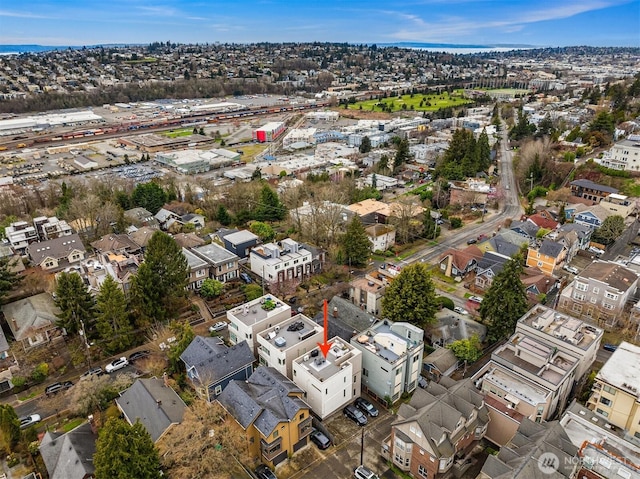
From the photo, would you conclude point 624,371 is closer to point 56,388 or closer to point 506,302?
point 506,302

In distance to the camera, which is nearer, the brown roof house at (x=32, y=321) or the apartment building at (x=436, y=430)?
the apartment building at (x=436, y=430)

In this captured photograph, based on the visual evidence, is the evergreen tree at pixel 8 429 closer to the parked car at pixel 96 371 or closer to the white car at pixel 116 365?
the parked car at pixel 96 371

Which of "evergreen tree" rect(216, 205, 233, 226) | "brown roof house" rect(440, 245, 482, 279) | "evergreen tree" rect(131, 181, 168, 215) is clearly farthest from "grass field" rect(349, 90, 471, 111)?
"brown roof house" rect(440, 245, 482, 279)

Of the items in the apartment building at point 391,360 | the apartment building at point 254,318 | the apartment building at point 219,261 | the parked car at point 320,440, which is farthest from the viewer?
the apartment building at point 219,261

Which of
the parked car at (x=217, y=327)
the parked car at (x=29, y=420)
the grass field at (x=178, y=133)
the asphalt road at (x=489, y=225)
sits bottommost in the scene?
the parked car at (x=29, y=420)

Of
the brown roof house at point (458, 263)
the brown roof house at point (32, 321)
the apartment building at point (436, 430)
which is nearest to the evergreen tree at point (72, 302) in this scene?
the brown roof house at point (32, 321)

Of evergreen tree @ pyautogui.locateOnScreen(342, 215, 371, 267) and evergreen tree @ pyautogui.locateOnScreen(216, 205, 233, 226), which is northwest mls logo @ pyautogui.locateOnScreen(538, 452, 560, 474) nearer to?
evergreen tree @ pyautogui.locateOnScreen(342, 215, 371, 267)
